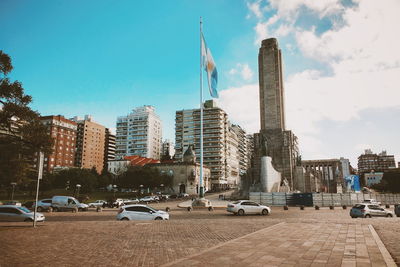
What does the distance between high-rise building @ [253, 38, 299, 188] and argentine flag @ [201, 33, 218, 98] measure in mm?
28587

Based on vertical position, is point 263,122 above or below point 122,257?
above

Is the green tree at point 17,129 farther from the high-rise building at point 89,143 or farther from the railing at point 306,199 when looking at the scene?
the high-rise building at point 89,143

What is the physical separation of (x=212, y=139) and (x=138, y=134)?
138 ft

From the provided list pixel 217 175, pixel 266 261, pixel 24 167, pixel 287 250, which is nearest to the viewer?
pixel 266 261

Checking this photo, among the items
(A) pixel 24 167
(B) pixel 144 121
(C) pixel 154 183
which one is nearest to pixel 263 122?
(C) pixel 154 183

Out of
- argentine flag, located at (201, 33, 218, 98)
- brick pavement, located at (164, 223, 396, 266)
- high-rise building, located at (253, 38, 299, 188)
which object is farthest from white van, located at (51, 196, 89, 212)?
high-rise building, located at (253, 38, 299, 188)

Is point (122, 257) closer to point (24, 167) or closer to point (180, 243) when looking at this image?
point (180, 243)

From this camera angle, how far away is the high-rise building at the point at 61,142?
113062 mm

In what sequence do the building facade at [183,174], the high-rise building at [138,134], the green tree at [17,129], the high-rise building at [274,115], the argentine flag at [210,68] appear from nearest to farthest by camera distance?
the green tree at [17,129] → the argentine flag at [210,68] → the high-rise building at [274,115] → the building facade at [183,174] → the high-rise building at [138,134]

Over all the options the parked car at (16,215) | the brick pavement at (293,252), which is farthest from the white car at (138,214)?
the brick pavement at (293,252)

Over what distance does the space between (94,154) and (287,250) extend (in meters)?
143

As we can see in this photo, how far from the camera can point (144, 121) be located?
148 m

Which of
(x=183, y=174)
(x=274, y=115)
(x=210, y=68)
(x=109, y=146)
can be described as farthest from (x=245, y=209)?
(x=109, y=146)

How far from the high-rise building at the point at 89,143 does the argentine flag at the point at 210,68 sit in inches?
4500
